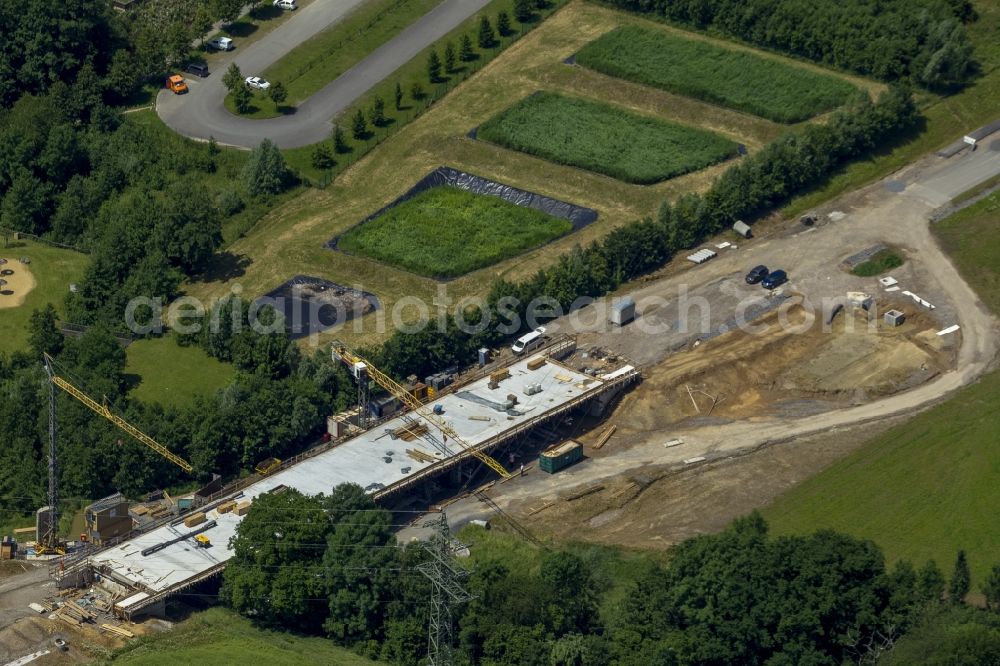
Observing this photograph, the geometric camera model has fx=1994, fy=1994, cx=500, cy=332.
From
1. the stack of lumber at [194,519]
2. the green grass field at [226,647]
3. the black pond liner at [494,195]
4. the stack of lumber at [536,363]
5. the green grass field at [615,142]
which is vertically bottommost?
the green grass field at [226,647]

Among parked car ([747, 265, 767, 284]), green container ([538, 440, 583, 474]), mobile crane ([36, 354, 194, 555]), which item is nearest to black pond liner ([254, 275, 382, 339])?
mobile crane ([36, 354, 194, 555])

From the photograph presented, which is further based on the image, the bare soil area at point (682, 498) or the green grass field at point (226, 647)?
the bare soil area at point (682, 498)

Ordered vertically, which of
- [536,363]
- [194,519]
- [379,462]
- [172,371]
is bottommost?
[172,371]

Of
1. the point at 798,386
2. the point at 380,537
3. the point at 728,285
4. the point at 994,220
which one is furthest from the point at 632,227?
the point at 380,537

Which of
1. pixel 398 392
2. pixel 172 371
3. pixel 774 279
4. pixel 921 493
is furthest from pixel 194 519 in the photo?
pixel 774 279

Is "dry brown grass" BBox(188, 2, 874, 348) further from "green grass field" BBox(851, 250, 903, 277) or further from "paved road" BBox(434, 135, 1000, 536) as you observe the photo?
"green grass field" BBox(851, 250, 903, 277)

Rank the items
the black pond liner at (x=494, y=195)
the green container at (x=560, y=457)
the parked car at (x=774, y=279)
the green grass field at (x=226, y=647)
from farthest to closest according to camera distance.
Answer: the black pond liner at (x=494, y=195), the parked car at (x=774, y=279), the green container at (x=560, y=457), the green grass field at (x=226, y=647)

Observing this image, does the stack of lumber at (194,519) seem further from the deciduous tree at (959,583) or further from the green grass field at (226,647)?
the deciduous tree at (959,583)

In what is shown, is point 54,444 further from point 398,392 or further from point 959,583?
point 959,583

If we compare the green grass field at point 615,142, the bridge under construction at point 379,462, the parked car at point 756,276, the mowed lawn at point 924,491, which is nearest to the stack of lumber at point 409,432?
the bridge under construction at point 379,462
